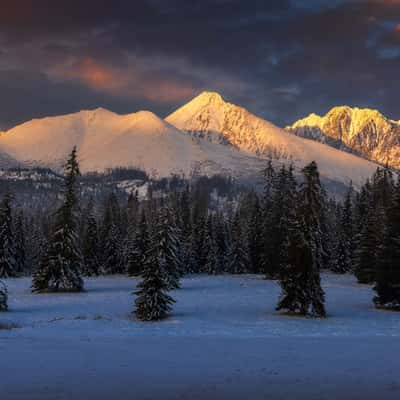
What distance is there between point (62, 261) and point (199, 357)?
32.4 m

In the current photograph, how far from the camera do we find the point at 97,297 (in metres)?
43.1

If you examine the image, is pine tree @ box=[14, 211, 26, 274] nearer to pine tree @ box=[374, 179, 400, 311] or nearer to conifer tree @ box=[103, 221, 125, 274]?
conifer tree @ box=[103, 221, 125, 274]

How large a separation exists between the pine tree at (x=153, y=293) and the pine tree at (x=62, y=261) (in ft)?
58.0

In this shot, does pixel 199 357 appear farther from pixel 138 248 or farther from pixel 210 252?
pixel 210 252

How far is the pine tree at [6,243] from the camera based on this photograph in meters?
64.3

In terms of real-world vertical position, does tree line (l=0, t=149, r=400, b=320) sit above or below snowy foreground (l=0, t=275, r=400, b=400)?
above

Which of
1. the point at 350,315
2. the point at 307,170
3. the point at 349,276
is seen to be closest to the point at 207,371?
the point at 350,315

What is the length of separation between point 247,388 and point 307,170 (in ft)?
82.7

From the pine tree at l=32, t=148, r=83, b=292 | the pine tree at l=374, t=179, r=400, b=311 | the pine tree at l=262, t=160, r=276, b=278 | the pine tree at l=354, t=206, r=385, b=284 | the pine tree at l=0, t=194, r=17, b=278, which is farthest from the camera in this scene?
the pine tree at l=0, t=194, r=17, b=278

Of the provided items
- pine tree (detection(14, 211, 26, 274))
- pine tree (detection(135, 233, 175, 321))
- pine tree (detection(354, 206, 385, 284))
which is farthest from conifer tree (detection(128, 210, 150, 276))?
pine tree (detection(135, 233, 175, 321))

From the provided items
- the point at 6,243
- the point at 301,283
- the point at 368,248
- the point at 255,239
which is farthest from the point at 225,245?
the point at 301,283

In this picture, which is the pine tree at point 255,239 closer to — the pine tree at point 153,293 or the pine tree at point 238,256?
the pine tree at point 238,256

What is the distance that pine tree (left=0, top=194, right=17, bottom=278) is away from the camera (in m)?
64.3

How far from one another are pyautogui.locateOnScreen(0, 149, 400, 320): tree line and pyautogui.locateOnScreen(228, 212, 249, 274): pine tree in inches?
5.8
